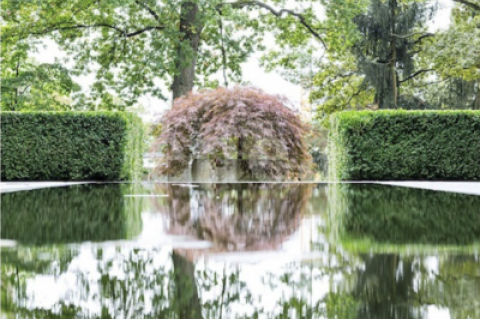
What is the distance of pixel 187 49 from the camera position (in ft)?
50.6

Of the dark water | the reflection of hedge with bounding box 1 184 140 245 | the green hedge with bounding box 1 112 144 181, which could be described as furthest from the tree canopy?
the dark water

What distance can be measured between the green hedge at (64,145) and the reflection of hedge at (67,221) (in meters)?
5.92

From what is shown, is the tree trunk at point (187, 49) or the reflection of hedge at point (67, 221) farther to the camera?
the tree trunk at point (187, 49)

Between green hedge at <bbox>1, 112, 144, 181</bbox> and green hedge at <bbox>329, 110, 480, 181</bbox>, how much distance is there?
5.04 meters

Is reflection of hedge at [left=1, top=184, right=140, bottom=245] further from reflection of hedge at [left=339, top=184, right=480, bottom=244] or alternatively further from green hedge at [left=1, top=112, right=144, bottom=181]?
green hedge at [left=1, top=112, right=144, bottom=181]

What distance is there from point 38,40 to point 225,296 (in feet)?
57.4

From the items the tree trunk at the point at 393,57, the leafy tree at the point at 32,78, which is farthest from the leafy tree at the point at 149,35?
the tree trunk at the point at 393,57

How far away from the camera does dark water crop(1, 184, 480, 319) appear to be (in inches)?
68.3

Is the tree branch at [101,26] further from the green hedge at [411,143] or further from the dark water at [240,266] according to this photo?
the dark water at [240,266]

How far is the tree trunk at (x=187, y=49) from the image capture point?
15531mm

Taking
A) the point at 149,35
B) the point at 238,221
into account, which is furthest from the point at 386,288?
the point at 149,35

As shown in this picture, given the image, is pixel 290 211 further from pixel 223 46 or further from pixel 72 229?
pixel 223 46

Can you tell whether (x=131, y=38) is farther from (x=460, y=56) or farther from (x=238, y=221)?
(x=238, y=221)

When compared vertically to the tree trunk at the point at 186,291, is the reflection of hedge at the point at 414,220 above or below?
above
